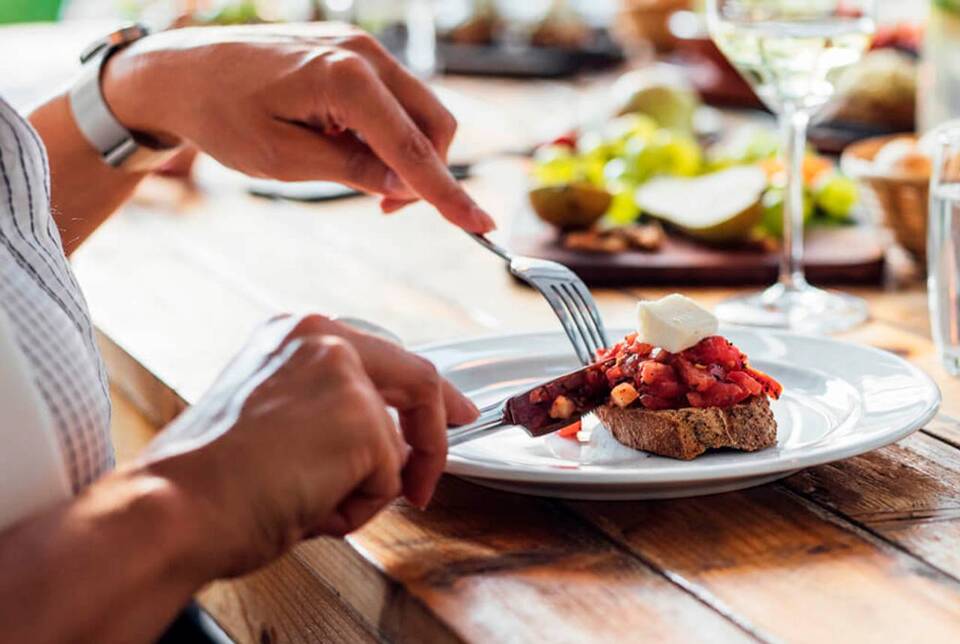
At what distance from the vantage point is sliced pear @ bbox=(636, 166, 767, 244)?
4.93 feet

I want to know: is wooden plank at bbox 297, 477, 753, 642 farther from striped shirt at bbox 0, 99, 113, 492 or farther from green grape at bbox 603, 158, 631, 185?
green grape at bbox 603, 158, 631, 185

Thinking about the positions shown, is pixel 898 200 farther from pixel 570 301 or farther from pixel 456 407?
pixel 456 407

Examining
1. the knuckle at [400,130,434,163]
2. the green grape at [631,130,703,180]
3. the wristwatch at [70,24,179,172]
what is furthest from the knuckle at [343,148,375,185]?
the green grape at [631,130,703,180]

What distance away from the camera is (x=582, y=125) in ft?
6.82

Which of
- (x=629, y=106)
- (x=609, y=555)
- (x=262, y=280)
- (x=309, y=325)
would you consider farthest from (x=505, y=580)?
(x=629, y=106)

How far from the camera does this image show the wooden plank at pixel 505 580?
694 millimetres

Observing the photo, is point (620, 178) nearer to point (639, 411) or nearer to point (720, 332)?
point (720, 332)

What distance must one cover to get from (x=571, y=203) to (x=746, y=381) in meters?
0.67

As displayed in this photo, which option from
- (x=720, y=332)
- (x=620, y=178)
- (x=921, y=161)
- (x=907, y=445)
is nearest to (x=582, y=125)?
(x=620, y=178)

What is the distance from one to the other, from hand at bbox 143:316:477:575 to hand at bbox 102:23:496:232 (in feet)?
1.20

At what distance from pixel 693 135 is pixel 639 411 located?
1307 millimetres

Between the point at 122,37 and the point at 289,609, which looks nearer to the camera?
the point at 289,609

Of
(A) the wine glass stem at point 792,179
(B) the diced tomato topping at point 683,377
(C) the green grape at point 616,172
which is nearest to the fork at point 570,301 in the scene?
(B) the diced tomato topping at point 683,377

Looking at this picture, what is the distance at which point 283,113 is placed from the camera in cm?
115
